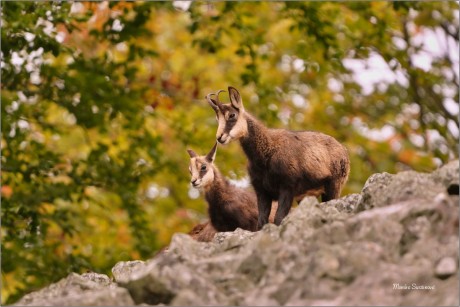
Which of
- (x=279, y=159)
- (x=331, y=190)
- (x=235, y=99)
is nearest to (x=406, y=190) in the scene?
(x=279, y=159)

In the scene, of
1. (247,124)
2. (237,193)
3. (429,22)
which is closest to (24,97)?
(237,193)

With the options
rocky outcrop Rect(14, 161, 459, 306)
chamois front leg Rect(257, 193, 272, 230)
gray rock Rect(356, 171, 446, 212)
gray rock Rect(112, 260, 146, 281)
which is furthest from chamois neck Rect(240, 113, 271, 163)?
rocky outcrop Rect(14, 161, 459, 306)

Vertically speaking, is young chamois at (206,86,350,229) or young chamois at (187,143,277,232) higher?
young chamois at (206,86,350,229)

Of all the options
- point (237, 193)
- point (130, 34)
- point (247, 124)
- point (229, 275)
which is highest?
point (229, 275)

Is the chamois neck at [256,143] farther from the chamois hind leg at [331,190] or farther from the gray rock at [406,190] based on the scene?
the gray rock at [406,190]

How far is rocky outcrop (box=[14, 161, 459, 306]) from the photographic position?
7449 mm

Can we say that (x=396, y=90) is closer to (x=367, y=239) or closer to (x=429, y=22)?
(x=429, y=22)

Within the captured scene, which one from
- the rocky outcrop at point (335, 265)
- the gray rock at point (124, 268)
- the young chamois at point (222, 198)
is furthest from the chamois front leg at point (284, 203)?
the rocky outcrop at point (335, 265)

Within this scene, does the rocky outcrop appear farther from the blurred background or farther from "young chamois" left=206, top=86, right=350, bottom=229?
the blurred background

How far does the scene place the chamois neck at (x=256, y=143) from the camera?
42.2 feet

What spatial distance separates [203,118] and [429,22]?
7212 millimetres

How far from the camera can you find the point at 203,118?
27.9m

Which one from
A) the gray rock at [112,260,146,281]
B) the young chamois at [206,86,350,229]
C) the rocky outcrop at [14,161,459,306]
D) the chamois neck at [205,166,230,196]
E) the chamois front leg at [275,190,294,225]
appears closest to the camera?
the rocky outcrop at [14,161,459,306]

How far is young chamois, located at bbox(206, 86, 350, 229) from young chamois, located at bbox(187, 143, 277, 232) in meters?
2.29
